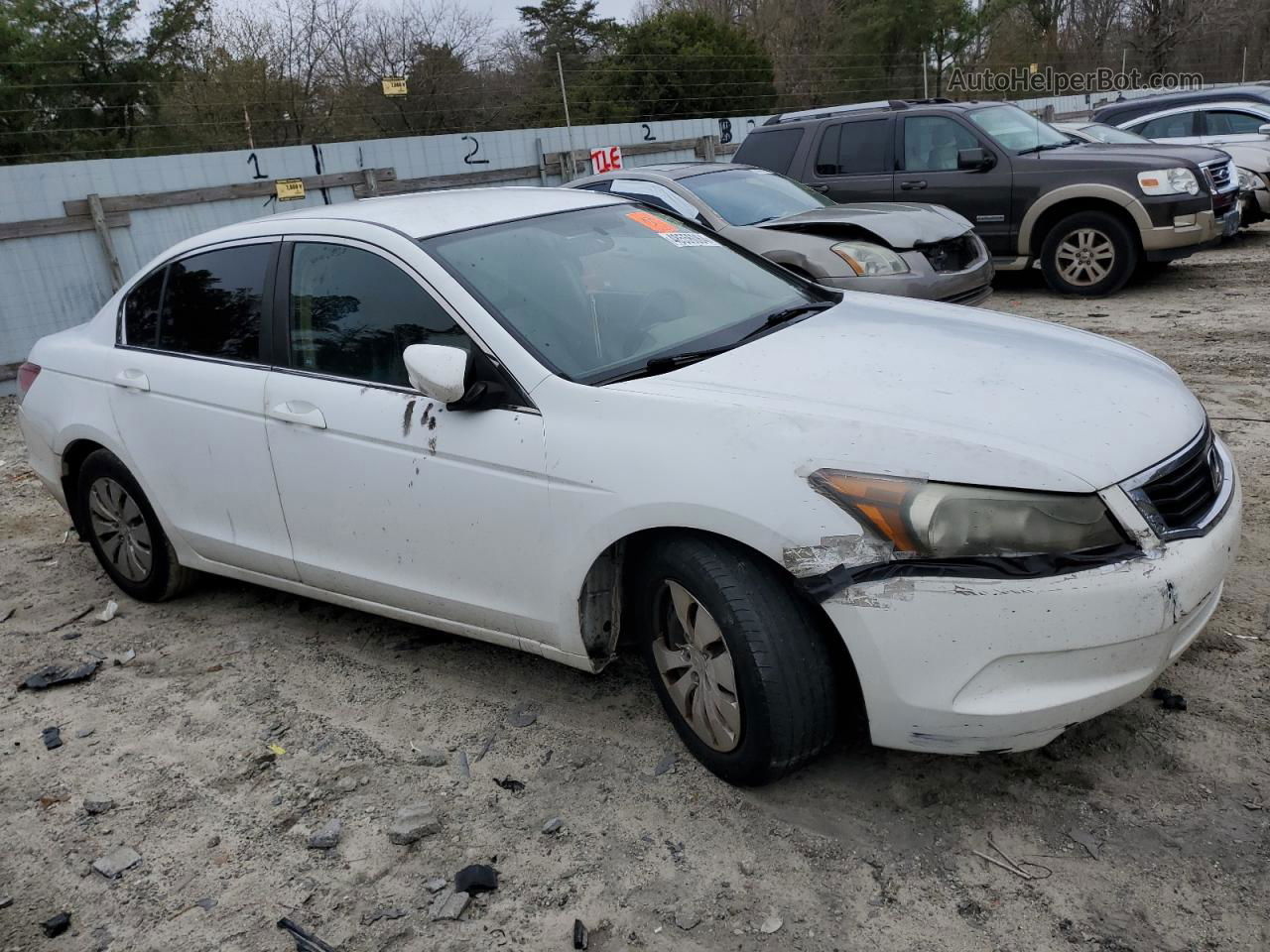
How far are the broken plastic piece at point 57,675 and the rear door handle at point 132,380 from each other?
1143mm

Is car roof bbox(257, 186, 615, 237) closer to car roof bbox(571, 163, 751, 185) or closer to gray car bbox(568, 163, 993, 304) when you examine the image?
gray car bbox(568, 163, 993, 304)

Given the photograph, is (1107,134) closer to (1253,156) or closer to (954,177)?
(1253,156)

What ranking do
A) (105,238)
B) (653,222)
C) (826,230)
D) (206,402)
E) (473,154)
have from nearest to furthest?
(206,402) → (653,222) → (826,230) → (105,238) → (473,154)

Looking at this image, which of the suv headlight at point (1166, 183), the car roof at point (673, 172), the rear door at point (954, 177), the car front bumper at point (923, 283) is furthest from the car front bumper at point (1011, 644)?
the rear door at point (954, 177)

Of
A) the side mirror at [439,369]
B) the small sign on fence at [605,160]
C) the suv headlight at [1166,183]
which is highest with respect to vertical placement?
the small sign on fence at [605,160]

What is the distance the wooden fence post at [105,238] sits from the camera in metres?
11.5

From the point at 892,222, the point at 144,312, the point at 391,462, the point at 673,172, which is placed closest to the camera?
the point at 391,462

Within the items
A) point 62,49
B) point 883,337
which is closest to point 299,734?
point 883,337

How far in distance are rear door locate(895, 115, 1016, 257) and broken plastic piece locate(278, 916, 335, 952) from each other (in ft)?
30.9

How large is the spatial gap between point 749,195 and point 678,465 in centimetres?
643

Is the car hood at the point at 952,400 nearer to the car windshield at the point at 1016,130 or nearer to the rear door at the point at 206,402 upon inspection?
the rear door at the point at 206,402

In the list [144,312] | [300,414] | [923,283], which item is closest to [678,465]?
[300,414]

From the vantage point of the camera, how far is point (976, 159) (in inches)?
402

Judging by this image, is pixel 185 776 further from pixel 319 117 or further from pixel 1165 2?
pixel 1165 2
